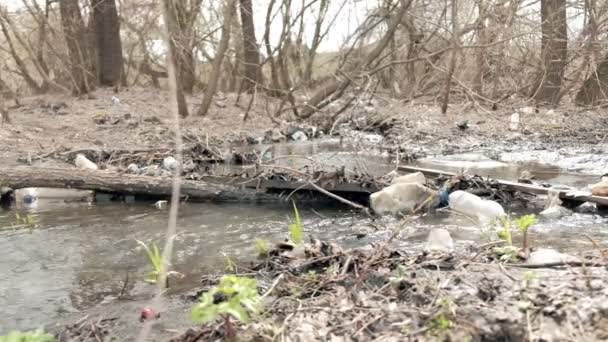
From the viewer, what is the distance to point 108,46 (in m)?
13.0

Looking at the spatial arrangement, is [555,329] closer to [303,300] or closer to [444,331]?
[444,331]

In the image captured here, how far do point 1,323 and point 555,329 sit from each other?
221cm

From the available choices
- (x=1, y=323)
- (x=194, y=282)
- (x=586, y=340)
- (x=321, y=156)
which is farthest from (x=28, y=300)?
(x=321, y=156)

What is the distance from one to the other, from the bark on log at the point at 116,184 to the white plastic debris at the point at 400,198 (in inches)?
38.8

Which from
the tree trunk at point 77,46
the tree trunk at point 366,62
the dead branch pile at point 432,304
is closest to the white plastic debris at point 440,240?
the dead branch pile at point 432,304

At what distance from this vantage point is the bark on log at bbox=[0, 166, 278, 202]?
5.06 meters

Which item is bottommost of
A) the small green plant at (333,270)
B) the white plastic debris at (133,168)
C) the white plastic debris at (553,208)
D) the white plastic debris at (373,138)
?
the white plastic debris at (553,208)

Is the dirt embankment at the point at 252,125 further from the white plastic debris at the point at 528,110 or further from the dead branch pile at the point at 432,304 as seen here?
the dead branch pile at the point at 432,304

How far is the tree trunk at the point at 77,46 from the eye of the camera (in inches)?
469

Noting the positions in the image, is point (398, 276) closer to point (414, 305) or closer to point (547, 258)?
point (414, 305)

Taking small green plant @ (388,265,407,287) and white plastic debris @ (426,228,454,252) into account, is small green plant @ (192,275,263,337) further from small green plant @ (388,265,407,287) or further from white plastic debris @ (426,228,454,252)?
white plastic debris @ (426,228,454,252)

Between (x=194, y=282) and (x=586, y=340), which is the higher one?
(x=586, y=340)

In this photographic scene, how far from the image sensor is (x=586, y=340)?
178 centimetres

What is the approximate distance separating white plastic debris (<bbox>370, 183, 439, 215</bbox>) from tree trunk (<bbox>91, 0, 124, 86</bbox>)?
983 centimetres
